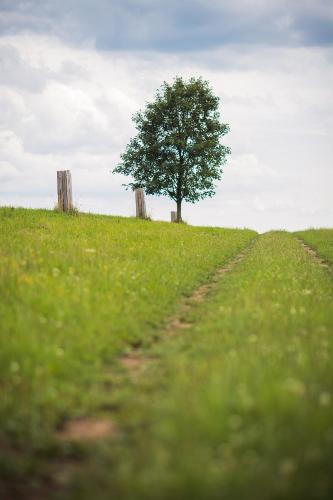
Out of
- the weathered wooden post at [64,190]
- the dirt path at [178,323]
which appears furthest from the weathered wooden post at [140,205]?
the dirt path at [178,323]

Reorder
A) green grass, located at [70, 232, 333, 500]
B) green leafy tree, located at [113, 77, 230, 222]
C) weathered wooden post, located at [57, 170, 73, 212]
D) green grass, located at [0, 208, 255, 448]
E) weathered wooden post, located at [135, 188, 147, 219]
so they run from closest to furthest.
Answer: green grass, located at [70, 232, 333, 500] → green grass, located at [0, 208, 255, 448] → weathered wooden post, located at [57, 170, 73, 212] → weathered wooden post, located at [135, 188, 147, 219] → green leafy tree, located at [113, 77, 230, 222]

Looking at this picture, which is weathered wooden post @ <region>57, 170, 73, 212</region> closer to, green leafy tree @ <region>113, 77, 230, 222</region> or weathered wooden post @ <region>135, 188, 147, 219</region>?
weathered wooden post @ <region>135, 188, 147, 219</region>

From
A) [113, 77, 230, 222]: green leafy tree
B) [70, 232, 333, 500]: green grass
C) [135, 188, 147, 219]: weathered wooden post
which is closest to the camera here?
[70, 232, 333, 500]: green grass

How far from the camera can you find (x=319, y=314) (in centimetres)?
1065

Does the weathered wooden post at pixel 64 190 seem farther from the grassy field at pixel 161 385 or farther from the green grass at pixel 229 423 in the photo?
the green grass at pixel 229 423

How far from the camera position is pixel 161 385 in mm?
6957

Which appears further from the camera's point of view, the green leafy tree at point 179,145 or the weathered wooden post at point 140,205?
the green leafy tree at point 179,145

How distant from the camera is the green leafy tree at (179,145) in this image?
5541 centimetres

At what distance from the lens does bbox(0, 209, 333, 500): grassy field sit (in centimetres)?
454

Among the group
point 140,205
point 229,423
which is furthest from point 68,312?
point 140,205

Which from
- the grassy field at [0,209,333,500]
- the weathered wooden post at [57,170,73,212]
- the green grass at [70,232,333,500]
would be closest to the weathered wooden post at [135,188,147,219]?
the weathered wooden post at [57,170,73,212]

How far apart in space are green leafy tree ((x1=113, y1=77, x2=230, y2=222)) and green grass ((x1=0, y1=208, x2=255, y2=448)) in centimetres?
3540

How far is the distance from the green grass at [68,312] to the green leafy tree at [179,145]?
116 feet

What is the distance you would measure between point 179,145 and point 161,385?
164 ft
